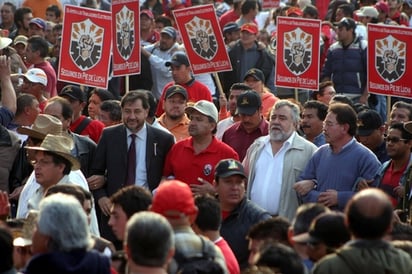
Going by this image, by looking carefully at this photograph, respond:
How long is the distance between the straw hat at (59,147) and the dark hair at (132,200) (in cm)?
188

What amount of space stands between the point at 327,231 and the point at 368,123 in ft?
17.8

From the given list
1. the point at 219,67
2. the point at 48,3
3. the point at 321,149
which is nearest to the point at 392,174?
the point at 321,149

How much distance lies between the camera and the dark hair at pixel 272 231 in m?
8.45

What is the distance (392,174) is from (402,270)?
14.2 feet

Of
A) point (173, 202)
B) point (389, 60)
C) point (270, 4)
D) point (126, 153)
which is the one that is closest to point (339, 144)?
point (126, 153)

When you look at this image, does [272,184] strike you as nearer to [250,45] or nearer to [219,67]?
[219,67]

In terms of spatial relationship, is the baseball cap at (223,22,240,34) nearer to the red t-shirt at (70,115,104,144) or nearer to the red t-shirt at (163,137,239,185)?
the red t-shirt at (70,115,104,144)

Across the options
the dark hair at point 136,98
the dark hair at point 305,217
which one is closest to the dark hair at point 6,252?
the dark hair at point 305,217

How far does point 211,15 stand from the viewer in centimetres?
1683

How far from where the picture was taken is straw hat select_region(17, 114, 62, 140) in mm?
11594

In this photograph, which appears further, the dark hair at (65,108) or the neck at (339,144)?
the dark hair at (65,108)

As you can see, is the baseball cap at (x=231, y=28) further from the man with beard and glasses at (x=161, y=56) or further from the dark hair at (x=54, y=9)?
the dark hair at (x=54, y=9)

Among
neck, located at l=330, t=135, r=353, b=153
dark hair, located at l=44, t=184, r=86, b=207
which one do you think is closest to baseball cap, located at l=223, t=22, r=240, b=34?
neck, located at l=330, t=135, r=353, b=153

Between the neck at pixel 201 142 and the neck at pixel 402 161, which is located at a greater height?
the neck at pixel 201 142
